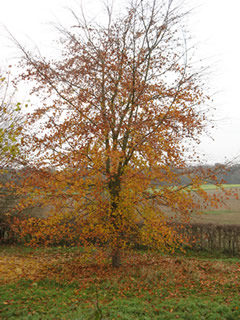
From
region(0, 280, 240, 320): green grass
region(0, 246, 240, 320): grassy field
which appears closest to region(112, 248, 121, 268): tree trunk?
region(0, 246, 240, 320): grassy field

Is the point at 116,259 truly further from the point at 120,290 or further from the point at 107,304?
the point at 107,304

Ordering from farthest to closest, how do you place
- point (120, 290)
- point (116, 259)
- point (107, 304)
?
point (116, 259) → point (120, 290) → point (107, 304)

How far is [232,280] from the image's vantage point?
8859 millimetres

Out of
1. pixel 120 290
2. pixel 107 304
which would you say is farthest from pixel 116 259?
pixel 107 304

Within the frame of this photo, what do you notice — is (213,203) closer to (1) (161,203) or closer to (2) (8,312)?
(1) (161,203)

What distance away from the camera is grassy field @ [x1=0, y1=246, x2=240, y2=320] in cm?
638

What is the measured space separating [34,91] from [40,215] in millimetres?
10317

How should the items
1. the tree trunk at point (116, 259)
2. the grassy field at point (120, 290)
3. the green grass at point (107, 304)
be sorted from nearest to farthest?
the green grass at point (107, 304) → the grassy field at point (120, 290) → the tree trunk at point (116, 259)

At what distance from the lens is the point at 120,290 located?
27.0 feet

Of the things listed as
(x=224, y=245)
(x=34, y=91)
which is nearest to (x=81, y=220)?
(x=34, y=91)

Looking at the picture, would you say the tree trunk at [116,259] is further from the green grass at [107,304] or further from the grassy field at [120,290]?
the green grass at [107,304]

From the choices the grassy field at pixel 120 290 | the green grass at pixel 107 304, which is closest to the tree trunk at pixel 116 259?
the grassy field at pixel 120 290

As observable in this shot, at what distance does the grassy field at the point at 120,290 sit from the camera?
251 inches

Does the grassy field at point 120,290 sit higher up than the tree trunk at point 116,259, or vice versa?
the tree trunk at point 116,259
